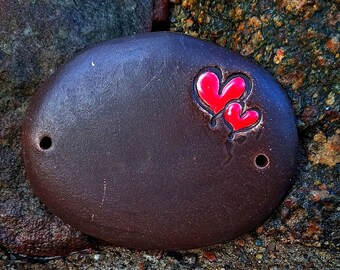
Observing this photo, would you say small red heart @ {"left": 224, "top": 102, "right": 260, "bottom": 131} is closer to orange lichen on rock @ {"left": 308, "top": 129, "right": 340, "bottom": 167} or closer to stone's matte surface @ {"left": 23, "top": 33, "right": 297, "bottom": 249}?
stone's matte surface @ {"left": 23, "top": 33, "right": 297, "bottom": 249}

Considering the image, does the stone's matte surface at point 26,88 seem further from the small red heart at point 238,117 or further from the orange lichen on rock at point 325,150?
the orange lichen on rock at point 325,150

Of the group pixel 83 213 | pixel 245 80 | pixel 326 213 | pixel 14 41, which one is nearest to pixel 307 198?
pixel 326 213

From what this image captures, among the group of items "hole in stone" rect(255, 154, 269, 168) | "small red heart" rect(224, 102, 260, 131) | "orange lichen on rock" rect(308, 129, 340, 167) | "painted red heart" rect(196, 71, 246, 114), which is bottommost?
"hole in stone" rect(255, 154, 269, 168)

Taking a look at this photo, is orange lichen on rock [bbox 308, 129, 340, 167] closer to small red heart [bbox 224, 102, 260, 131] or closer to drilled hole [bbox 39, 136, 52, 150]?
small red heart [bbox 224, 102, 260, 131]

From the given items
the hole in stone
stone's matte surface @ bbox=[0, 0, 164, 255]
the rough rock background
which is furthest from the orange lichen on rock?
stone's matte surface @ bbox=[0, 0, 164, 255]

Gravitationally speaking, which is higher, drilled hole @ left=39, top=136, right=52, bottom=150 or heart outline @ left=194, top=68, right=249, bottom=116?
heart outline @ left=194, top=68, right=249, bottom=116

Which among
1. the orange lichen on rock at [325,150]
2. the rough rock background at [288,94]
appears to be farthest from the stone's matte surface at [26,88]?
the orange lichen on rock at [325,150]

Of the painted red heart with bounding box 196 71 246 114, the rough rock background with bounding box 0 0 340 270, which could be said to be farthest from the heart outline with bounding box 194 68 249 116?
the rough rock background with bounding box 0 0 340 270

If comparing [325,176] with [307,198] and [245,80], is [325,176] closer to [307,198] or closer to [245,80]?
[307,198]
